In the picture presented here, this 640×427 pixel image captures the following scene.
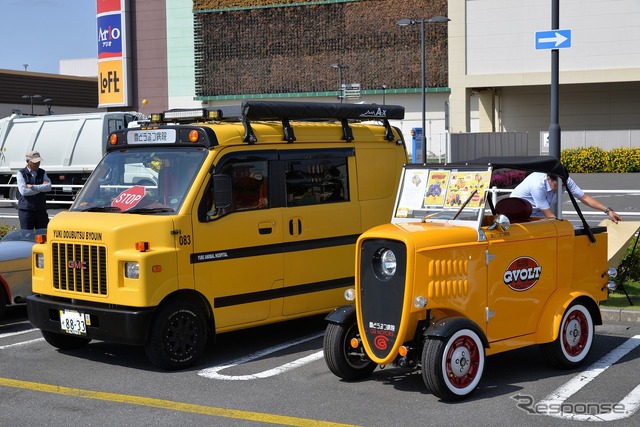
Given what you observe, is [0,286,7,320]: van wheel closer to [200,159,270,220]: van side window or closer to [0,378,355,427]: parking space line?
[0,378,355,427]: parking space line

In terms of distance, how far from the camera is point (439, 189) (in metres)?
7.98

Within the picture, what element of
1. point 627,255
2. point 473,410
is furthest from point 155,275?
point 627,255

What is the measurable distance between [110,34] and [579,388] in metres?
61.8

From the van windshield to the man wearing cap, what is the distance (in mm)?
3474

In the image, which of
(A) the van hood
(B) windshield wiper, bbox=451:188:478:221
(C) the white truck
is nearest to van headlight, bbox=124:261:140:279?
(A) the van hood

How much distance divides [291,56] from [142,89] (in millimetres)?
12338

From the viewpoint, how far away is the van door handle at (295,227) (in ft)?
30.2

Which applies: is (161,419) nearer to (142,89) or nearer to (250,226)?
(250,226)

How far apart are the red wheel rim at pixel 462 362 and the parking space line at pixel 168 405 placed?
980mm

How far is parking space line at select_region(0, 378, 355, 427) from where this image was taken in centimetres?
661

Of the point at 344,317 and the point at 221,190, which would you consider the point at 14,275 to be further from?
the point at 344,317

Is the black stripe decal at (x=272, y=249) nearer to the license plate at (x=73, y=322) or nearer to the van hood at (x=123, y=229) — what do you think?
the van hood at (x=123, y=229)

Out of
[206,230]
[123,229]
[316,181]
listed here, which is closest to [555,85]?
[316,181]

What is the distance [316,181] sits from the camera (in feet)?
31.3
